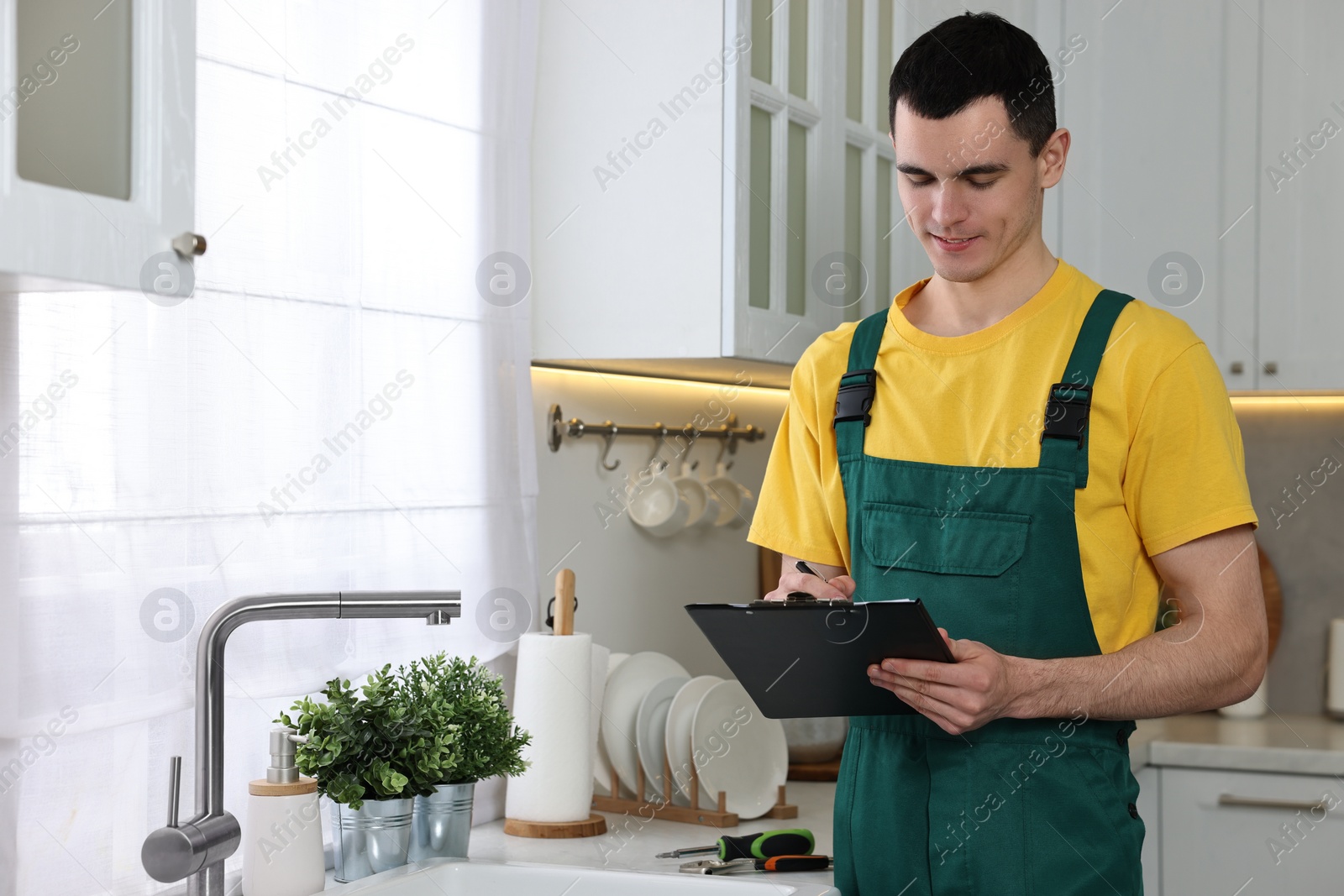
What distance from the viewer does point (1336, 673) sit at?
2627 millimetres

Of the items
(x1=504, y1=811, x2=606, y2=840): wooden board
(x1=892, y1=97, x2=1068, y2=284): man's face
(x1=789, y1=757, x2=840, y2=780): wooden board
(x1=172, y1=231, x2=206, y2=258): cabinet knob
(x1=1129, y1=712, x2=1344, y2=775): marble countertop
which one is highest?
(x1=892, y1=97, x2=1068, y2=284): man's face

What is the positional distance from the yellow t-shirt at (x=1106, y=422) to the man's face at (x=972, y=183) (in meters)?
0.07

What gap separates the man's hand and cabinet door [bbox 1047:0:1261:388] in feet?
5.03

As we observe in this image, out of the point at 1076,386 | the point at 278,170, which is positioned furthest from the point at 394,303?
the point at 1076,386

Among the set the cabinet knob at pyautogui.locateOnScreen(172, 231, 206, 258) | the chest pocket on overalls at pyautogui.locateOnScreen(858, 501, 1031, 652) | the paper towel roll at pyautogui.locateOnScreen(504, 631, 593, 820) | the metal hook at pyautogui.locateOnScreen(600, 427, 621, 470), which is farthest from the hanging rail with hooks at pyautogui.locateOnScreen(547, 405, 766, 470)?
the cabinet knob at pyautogui.locateOnScreen(172, 231, 206, 258)

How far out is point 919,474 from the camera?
1.29 m

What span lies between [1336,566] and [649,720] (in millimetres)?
1667

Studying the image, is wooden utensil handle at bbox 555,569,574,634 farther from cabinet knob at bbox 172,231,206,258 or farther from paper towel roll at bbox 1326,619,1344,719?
paper towel roll at bbox 1326,619,1344,719

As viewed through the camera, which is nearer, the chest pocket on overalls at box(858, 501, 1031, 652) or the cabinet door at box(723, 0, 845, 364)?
the chest pocket on overalls at box(858, 501, 1031, 652)

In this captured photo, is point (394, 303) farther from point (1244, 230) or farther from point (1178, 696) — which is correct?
point (1244, 230)

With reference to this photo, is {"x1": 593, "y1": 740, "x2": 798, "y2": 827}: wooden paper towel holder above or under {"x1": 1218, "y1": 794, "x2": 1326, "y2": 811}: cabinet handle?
above

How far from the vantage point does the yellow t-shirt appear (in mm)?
1189

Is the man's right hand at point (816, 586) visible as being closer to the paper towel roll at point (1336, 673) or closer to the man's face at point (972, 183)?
the man's face at point (972, 183)

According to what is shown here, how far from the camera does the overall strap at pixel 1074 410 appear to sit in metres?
1.20
